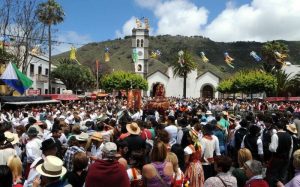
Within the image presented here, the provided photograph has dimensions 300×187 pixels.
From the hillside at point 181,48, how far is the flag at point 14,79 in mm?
99641

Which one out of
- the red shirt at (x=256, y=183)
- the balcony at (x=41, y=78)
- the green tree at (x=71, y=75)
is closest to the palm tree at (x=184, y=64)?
the green tree at (x=71, y=75)

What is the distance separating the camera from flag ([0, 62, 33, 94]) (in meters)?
17.5

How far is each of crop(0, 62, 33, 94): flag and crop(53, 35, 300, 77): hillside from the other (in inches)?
3923

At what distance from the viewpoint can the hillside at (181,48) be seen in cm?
12825

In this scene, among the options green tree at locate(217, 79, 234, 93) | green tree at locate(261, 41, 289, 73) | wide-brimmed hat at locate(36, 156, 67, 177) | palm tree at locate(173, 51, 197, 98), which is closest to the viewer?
wide-brimmed hat at locate(36, 156, 67, 177)

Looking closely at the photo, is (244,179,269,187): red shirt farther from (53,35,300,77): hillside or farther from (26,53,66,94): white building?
(53,35,300,77): hillside

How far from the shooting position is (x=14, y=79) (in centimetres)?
1755

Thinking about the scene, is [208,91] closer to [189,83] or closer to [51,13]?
[189,83]

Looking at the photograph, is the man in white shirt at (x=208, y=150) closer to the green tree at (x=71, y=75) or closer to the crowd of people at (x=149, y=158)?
the crowd of people at (x=149, y=158)

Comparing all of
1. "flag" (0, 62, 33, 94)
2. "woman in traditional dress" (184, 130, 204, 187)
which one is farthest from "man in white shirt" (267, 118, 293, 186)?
"flag" (0, 62, 33, 94)

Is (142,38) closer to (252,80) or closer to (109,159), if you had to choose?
(252,80)

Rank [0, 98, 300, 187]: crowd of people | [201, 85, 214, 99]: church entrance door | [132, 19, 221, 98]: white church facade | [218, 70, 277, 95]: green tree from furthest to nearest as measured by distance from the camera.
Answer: [201, 85, 214, 99]: church entrance door
[132, 19, 221, 98]: white church facade
[218, 70, 277, 95]: green tree
[0, 98, 300, 187]: crowd of people

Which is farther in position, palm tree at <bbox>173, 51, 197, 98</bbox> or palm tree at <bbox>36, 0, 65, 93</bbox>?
palm tree at <bbox>173, 51, 197, 98</bbox>

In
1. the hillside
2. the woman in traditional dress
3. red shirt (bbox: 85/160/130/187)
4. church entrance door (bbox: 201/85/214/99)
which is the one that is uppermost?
the hillside
